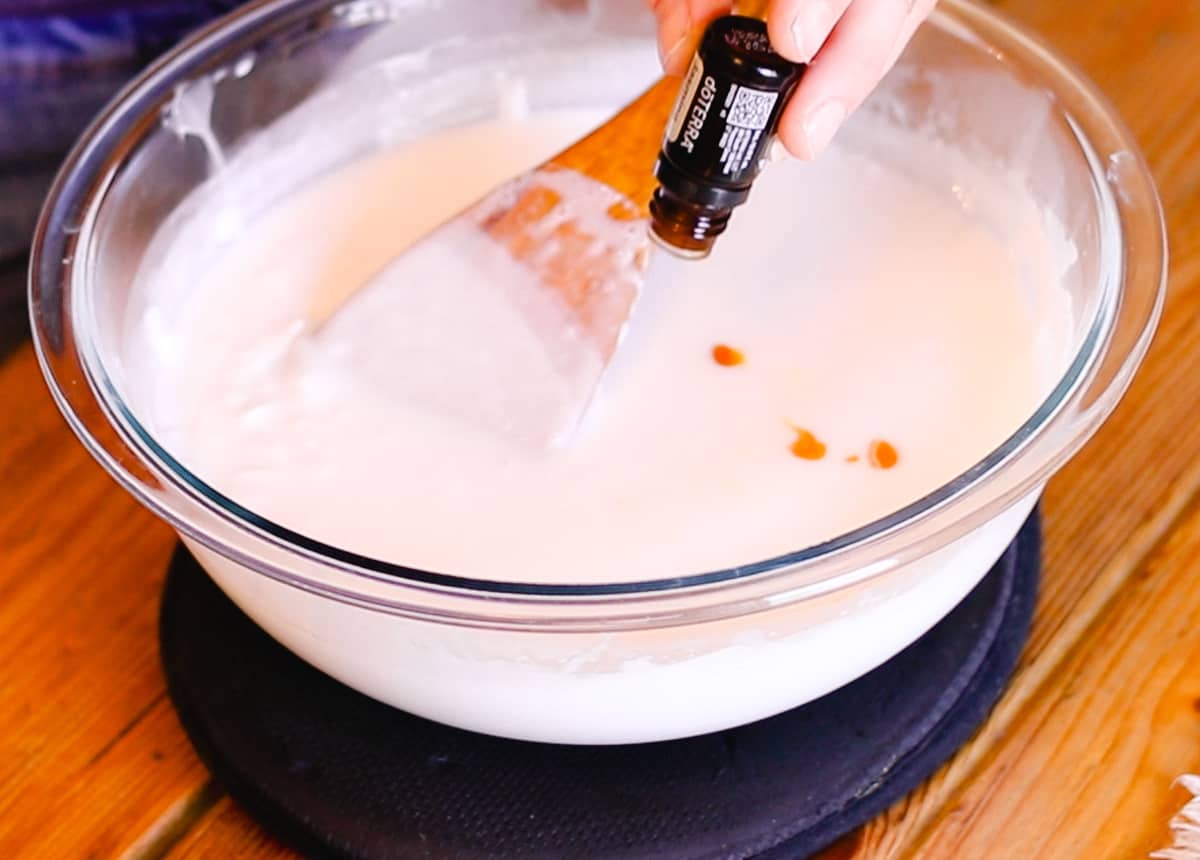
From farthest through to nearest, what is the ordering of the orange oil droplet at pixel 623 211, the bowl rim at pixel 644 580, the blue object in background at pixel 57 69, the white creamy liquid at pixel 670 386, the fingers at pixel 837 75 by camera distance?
1. the blue object in background at pixel 57 69
2. the orange oil droplet at pixel 623 211
3. the white creamy liquid at pixel 670 386
4. the fingers at pixel 837 75
5. the bowl rim at pixel 644 580

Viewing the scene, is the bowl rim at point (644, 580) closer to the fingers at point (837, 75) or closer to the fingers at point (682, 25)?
the fingers at point (837, 75)

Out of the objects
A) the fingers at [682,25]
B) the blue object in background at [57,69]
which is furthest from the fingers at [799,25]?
the blue object in background at [57,69]

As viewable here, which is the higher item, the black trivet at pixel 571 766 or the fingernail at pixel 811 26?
the fingernail at pixel 811 26

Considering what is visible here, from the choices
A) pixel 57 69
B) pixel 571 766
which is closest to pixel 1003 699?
pixel 571 766

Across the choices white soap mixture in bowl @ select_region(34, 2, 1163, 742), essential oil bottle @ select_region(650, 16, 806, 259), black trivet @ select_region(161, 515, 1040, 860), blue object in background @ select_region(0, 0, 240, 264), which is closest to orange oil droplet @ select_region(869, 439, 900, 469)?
white soap mixture in bowl @ select_region(34, 2, 1163, 742)

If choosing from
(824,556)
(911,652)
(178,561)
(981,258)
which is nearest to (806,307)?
(981,258)

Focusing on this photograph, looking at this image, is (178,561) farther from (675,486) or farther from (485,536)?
(675,486)

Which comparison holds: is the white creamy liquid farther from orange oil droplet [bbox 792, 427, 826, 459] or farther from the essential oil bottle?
the essential oil bottle
